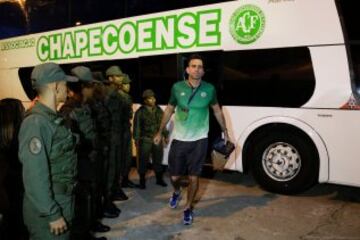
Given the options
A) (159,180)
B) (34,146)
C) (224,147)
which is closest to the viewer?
(34,146)

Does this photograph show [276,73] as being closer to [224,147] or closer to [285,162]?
[285,162]

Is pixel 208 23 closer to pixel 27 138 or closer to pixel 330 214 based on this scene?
pixel 330 214

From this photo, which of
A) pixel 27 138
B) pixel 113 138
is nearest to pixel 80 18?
pixel 113 138

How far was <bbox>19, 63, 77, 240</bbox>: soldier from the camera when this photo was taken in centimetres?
217

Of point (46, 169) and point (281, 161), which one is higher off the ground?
point (46, 169)

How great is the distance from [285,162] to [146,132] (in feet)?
6.80

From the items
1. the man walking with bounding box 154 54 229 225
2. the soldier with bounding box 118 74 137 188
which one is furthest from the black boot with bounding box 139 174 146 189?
the man walking with bounding box 154 54 229 225

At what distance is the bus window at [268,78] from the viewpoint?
554cm

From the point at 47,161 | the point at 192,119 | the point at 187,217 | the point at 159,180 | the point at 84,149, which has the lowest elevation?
the point at 187,217

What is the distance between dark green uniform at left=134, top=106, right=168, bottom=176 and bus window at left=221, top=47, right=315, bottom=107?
3.64 feet

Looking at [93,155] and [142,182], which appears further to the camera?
[142,182]

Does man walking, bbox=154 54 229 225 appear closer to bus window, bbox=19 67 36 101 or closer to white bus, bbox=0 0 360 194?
white bus, bbox=0 0 360 194

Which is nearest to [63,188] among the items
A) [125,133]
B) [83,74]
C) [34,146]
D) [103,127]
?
[34,146]

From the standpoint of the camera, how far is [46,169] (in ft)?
7.20
